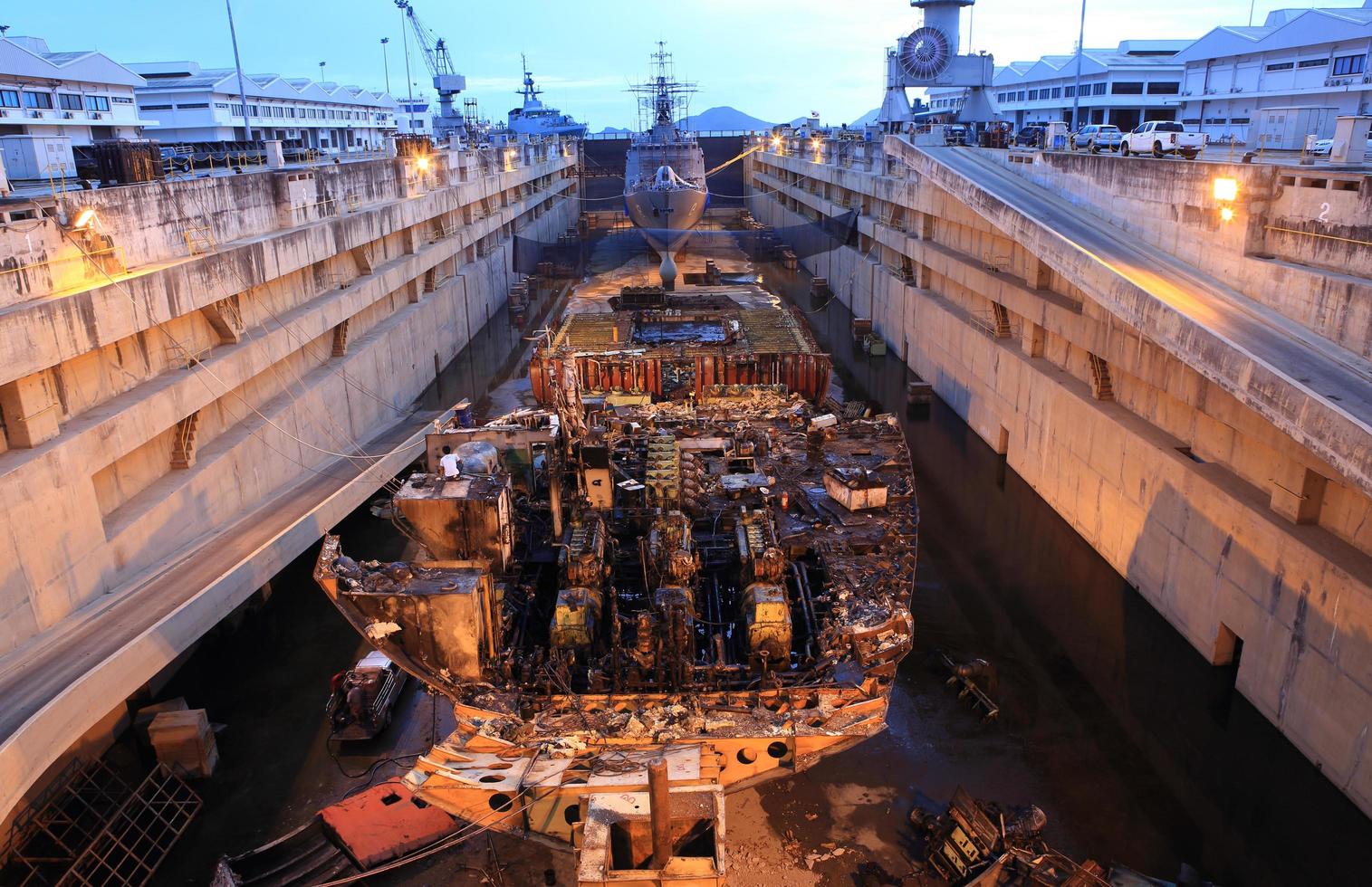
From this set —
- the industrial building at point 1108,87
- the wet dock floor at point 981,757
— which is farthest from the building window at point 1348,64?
the wet dock floor at point 981,757

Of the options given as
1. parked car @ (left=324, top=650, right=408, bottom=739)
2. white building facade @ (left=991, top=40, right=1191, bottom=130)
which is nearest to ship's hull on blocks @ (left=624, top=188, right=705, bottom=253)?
white building facade @ (left=991, top=40, right=1191, bottom=130)

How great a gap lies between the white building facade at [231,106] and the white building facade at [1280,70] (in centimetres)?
6243

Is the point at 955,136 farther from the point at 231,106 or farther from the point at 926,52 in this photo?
the point at 231,106

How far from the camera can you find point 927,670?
19828mm

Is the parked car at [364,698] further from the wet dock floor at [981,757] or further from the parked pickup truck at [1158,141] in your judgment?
the parked pickup truck at [1158,141]

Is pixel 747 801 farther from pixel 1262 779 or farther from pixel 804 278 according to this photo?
pixel 804 278

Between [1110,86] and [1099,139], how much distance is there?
131 feet

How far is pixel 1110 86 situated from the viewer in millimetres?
74875

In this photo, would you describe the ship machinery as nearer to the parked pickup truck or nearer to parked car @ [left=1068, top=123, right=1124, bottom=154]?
the parked pickup truck

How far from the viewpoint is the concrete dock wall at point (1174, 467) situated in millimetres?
15320

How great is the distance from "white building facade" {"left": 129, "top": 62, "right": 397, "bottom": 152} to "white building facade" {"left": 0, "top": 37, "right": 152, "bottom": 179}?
8.31 m

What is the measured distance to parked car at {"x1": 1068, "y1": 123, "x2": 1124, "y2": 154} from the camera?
38172 millimetres

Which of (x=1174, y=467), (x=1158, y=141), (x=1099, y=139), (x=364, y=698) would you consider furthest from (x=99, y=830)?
(x=1099, y=139)

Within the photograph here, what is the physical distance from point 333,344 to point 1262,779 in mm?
28734
